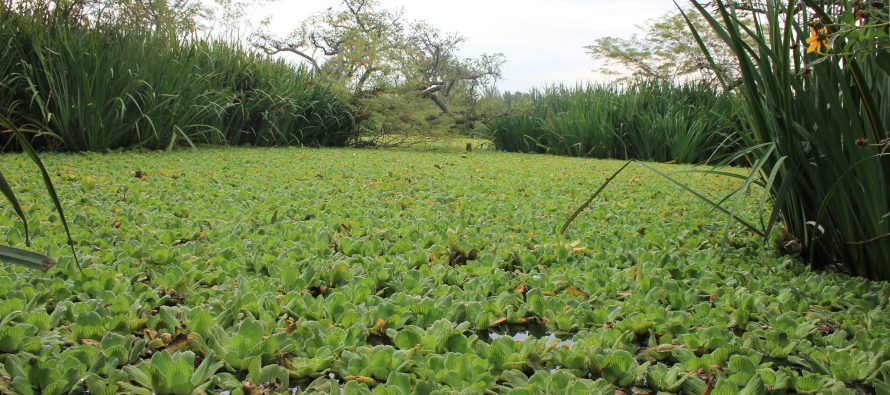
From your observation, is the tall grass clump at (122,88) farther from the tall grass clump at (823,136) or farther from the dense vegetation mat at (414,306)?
the tall grass clump at (823,136)

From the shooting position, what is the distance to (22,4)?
3.71 metres

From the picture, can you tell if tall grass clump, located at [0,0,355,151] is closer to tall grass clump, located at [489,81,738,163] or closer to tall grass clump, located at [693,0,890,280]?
tall grass clump, located at [489,81,738,163]

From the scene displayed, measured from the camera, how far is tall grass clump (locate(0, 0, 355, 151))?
11.8 feet

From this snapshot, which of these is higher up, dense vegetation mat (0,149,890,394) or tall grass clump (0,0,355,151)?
tall grass clump (0,0,355,151)

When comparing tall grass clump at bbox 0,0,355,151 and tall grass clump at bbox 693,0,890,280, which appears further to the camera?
tall grass clump at bbox 0,0,355,151

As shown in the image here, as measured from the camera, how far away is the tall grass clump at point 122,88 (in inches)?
141

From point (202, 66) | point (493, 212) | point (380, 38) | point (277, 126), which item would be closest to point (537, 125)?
point (380, 38)

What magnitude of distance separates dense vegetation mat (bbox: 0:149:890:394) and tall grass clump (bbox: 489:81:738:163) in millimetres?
3915

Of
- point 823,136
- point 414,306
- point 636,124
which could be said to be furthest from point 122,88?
point 636,124

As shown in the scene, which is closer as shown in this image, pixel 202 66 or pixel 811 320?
pixel 811 320

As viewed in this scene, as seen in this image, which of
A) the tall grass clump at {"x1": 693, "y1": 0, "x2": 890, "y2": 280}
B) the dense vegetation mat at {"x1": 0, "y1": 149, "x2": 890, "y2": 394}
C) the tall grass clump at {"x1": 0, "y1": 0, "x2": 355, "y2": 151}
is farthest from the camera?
the tall grass clump at {"x1": 0, "y1": 0, "x2": 355, "y2": 151}

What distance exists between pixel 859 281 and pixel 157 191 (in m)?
2.45

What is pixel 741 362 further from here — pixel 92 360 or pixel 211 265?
pixel 211 265

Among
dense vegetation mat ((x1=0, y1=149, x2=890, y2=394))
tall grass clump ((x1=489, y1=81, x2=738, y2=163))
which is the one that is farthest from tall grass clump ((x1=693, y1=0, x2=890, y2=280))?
tall grass clump ((x1=489, y1=81, x2=738, y2=163))
